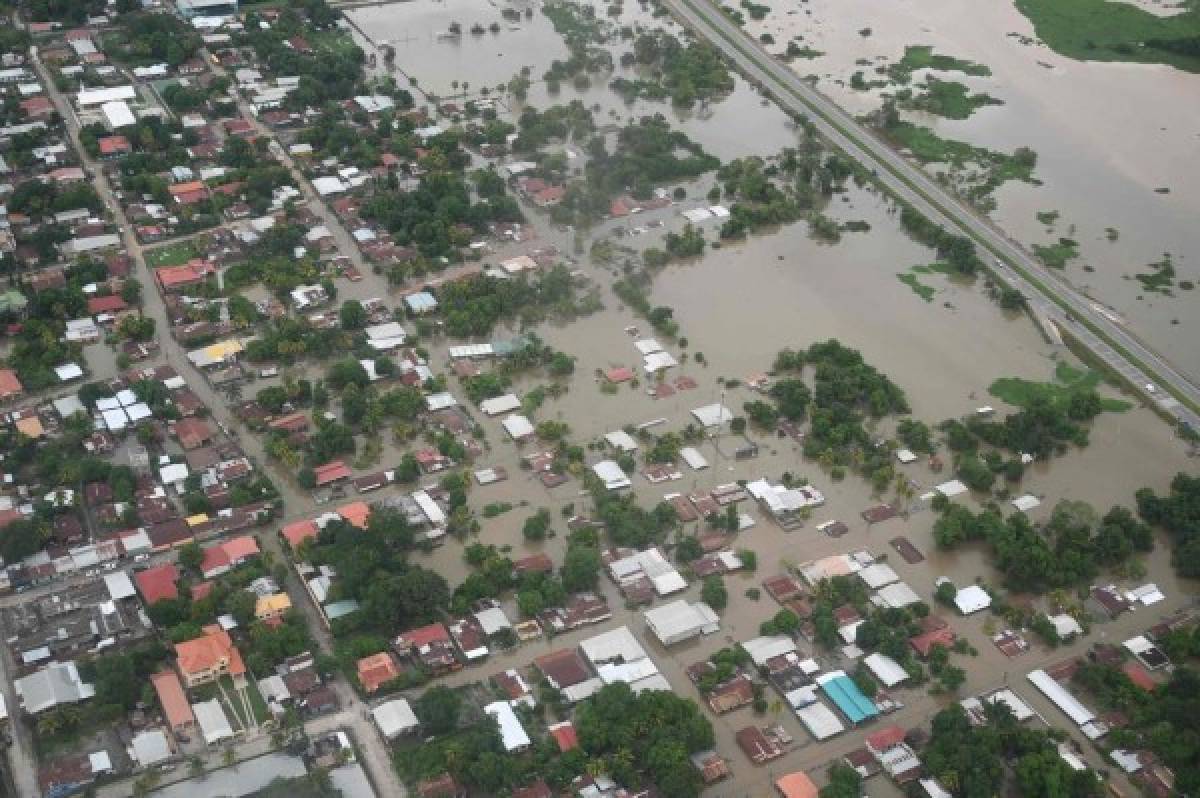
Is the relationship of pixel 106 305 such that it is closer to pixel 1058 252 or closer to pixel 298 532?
pixel 298 532

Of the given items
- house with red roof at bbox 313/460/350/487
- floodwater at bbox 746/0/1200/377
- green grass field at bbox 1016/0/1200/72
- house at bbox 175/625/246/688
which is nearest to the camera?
house at bbox 175/625/246/688

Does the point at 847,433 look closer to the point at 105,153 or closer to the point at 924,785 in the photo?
the point at 924,785

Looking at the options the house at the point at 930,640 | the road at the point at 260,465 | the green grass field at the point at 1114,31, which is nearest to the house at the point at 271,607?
the road at the point at 260,465

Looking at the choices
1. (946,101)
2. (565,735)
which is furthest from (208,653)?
(946,101)

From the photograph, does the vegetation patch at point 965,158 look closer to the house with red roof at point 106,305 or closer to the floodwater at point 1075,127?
the floodwater at point 1075,127

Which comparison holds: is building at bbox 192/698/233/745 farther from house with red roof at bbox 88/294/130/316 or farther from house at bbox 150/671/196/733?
house with red roof at bbox 88/294/130/316

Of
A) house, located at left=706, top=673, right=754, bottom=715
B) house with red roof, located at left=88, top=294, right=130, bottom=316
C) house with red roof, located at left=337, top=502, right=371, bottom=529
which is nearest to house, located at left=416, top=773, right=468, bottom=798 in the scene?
house, located at left=706, top=673, right=754, bottom=715

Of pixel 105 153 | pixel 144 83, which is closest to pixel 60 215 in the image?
pixel 105 153
